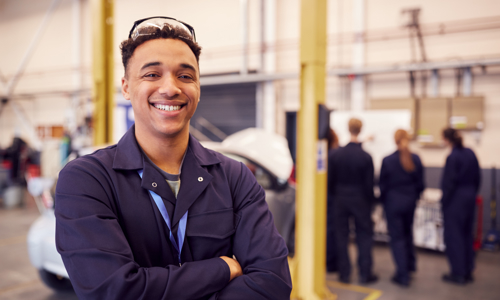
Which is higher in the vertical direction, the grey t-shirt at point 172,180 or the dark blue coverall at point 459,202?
the grey t-shirt at point 172,180

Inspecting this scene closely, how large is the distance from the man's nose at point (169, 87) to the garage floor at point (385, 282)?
3.52 m

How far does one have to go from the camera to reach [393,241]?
177 inches

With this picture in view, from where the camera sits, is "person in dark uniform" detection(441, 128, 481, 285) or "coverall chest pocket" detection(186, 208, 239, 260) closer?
"coverall chest pocket" detection(186, 208, 239, 260)

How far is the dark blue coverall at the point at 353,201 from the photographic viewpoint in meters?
4.40

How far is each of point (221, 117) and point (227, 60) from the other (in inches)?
55.9

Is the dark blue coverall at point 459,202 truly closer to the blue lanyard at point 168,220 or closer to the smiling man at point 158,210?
the smiling man at point 158,210

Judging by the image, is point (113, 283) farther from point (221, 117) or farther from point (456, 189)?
point (221, 117)

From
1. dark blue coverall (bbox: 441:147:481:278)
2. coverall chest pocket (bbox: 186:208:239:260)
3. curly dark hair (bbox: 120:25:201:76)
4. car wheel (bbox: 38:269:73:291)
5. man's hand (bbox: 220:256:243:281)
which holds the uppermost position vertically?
curly dark hair (bbox: 120:25:201:76)

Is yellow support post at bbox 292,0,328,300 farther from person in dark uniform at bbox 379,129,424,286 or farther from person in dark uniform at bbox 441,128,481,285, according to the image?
person in dark uniform at bbox 441,128,481,285

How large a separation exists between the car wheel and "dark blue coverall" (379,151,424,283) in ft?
12.0

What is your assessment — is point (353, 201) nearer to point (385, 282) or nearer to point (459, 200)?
point (385, 282)

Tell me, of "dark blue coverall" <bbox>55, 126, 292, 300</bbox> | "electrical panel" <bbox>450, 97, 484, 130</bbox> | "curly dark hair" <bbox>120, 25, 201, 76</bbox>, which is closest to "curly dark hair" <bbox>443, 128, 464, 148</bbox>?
"electrical panel" <bbox>450, 97, 484, 130</bbox>

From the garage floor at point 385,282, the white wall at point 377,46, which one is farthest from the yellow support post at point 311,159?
the white wall at point 377,46

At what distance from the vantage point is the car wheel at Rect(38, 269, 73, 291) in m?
3.96
